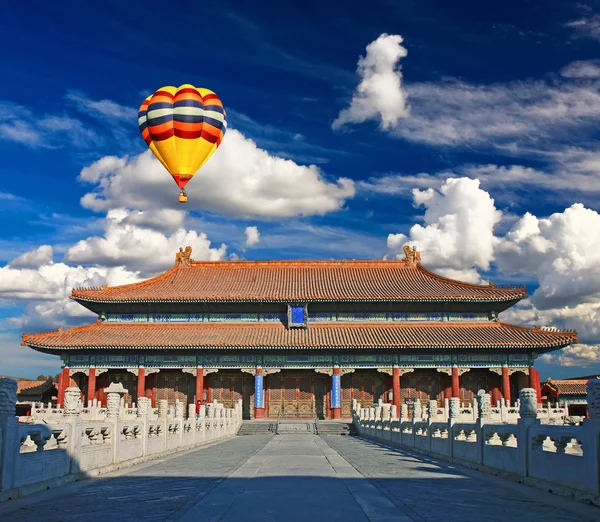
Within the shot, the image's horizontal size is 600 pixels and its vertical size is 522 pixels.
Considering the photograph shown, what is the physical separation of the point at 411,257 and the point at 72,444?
38.8 m

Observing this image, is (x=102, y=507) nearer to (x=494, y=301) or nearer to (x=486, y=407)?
(x=486, y=407)

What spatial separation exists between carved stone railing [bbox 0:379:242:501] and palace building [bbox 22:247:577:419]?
64.9 ft

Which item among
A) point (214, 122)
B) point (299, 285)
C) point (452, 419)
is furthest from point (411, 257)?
point (452, 419)

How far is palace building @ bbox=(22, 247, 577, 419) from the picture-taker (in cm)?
3881

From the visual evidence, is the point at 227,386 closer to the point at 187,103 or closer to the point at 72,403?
the point at 187,103

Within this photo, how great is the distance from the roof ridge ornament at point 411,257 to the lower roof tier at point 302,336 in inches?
278

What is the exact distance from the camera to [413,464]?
14.0m

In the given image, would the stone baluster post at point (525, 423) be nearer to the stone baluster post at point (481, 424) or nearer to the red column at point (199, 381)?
the stone baluster post at point (481, 424)

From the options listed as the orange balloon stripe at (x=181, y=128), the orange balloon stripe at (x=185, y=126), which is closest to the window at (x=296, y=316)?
the orange balloon stripe at (x=181, y=128)

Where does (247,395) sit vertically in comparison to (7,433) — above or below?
below

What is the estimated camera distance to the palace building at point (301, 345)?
38812mm

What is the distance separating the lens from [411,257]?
47375 millimetres

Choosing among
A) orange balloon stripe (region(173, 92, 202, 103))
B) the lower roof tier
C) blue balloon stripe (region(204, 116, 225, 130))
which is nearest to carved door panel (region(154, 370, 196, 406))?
the lower roof tier

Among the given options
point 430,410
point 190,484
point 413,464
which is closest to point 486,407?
point 413,464
